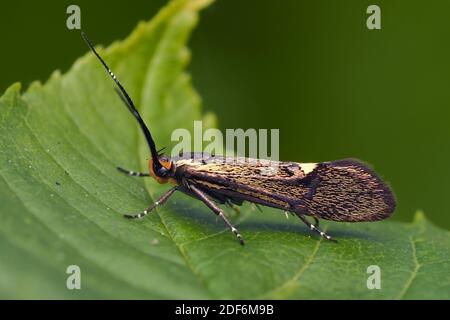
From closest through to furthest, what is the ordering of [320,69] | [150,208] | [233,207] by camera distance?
[150,208], [233,207], [320,69]

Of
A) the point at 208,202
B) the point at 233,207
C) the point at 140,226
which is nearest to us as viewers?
the point at 140,226

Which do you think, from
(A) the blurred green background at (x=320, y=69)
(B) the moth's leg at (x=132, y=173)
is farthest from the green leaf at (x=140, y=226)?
(A) the blurred green background at (x=320, y=69)

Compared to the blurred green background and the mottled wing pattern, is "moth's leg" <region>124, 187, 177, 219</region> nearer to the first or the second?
the mottled wing pattern

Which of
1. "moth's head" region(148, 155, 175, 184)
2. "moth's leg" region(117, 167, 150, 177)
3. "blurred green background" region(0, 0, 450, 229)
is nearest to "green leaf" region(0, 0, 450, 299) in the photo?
"moth's leg" region(117, 167, 150, 177)

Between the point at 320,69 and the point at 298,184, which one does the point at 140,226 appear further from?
the point at 320,69

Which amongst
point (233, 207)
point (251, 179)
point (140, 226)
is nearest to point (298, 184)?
point (251, 179)

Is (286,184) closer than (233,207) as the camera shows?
Yes

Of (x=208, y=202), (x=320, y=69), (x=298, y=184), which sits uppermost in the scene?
(x=320, y=69)

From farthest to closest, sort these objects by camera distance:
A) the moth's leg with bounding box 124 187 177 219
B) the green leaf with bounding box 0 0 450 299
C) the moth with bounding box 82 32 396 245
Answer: the moth with bounding box 82 32 396 245 → the moth's leg with bounding box 124 187 177 219 → the green leaf with bounding box 0 0 450 299

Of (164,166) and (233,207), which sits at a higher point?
(164,166)
